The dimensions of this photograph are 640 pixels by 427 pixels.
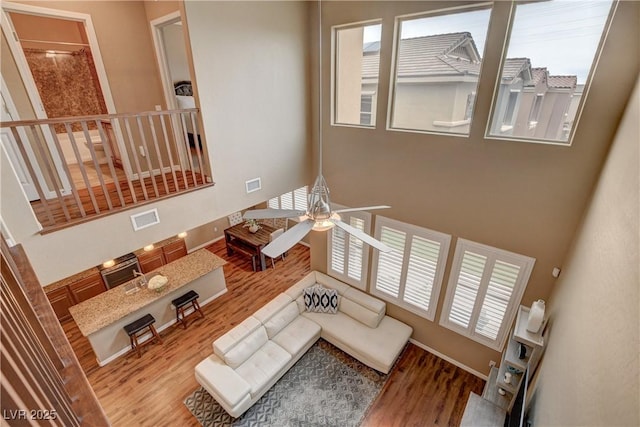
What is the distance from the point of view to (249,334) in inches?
196

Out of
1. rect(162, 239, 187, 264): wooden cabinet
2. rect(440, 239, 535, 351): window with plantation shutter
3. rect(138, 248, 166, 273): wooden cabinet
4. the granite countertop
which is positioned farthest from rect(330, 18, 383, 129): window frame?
rect(138, 248, 166, 273): wooden cabinet

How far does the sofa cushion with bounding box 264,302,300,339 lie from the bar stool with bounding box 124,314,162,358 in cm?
231

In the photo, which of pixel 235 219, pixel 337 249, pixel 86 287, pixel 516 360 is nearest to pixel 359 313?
pixel 337 249

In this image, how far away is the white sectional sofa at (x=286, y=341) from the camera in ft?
14.4

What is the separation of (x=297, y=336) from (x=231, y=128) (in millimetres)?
3784

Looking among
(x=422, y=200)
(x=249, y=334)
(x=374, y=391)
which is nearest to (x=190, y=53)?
(x=422, y=200)

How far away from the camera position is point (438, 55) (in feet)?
13.3

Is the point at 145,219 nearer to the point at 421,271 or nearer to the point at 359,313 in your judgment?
the point at 359,313

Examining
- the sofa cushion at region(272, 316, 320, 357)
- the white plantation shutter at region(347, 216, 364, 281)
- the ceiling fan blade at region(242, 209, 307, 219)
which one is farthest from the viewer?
Answer: the white plantation shutter at region(347, 216, 364, 281)

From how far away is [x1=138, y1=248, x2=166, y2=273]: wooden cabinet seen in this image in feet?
23.7

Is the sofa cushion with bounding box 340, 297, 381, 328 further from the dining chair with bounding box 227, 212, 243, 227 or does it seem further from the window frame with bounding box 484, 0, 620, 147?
the dining chair with bounding box 227, 212, 243, 227

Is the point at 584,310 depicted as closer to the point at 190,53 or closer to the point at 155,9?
the point at 190,53

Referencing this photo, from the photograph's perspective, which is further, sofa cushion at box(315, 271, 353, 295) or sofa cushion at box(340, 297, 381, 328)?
sofa cushion at box(315, 271, 353, 295)

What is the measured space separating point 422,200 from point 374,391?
3241 millimetres
